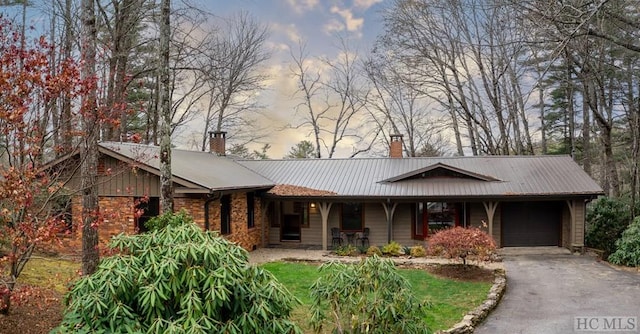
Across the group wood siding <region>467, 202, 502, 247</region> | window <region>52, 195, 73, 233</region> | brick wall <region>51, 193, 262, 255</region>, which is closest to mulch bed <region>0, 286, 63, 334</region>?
window <region>52, 195, 73, 233</region>

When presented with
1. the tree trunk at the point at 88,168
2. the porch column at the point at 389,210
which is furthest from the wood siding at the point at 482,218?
the tree trunk at the point at 88,168

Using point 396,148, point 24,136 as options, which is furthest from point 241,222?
point 24,136

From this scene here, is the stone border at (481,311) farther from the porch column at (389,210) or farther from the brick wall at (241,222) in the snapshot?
the brick wall at (241,222)

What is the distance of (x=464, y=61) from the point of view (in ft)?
85.1

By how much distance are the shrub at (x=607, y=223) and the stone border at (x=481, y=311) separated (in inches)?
290

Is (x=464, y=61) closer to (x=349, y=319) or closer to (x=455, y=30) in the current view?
(x=455, y=30)

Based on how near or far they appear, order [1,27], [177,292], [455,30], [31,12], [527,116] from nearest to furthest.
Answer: [177,292], [1,27], [31,12], [455,30], [527,116]

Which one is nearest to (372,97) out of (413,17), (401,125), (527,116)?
(401,125)

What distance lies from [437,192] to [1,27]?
13.6 metres

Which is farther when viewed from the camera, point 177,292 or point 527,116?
point 527,116

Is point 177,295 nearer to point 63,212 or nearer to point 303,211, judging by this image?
point 63,212

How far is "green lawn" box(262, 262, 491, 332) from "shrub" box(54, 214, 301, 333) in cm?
272

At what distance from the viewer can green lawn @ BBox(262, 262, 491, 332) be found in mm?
8297

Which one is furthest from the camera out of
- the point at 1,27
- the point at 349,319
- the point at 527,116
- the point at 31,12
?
the point at 527,116
